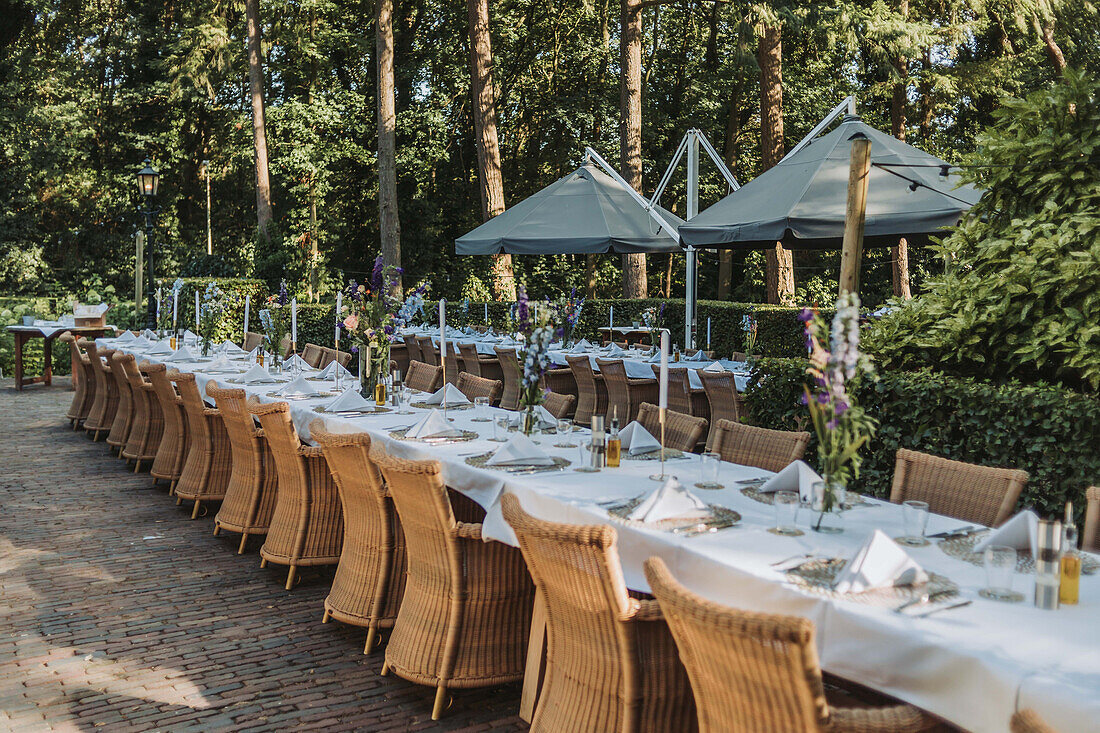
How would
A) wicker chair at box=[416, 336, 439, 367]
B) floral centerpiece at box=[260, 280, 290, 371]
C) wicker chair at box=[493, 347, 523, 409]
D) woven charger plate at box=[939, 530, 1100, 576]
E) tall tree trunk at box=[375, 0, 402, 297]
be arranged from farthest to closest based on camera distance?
tall tree trunk at box=[375, 0, 402, 297] < wicker chair at box=[416, 336, 439, 367] < wicker chair at box=[493, 347, 523, 409] < floral centerpiece at box=[260, 280, 290, 371] < woven charger plate at box=[939, 530, 1100, 576]

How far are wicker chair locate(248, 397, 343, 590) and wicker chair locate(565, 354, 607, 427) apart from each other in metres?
4.03

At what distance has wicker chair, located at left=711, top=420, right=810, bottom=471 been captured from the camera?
425cm

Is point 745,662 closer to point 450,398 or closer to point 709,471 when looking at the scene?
point 709,471

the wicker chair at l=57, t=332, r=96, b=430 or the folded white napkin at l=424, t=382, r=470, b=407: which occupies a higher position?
the folded white napkin at l=424, t=382, r=470, b=407

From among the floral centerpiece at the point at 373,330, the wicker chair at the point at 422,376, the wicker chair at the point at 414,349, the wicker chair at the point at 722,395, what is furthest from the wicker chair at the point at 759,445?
the wicker chair at the point at 414,349

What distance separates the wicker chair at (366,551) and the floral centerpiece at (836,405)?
6.78 feet

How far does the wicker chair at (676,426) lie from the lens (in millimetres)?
4738

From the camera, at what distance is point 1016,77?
1989 centimetres

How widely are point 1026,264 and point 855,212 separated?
1.18 m

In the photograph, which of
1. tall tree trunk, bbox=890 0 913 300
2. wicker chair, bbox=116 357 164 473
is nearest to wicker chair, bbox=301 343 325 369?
wicker chair, bbox=116 357 164 473

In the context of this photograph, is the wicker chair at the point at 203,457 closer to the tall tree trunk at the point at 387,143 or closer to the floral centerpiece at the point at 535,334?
the floral centerpiece at the point at 535,334

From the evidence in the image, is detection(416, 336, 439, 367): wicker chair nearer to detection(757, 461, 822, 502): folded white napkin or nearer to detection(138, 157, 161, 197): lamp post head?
detection(138, 157, 161, 197): lamp post head

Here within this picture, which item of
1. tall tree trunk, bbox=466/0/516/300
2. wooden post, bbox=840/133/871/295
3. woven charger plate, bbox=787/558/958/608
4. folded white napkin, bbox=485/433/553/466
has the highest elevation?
tall tree trunk, bbox=466/0/516/300

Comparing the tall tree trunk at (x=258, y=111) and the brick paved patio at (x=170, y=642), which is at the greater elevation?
the tall tree trunk at (x=258, y=111)
